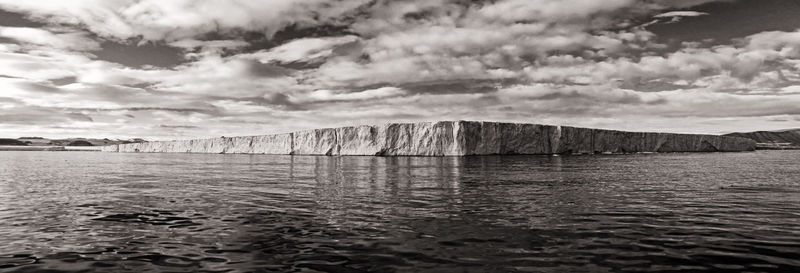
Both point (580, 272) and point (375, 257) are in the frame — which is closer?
point (580, 272)

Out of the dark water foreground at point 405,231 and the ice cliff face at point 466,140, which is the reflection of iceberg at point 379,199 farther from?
the ice cliff face at point 466,140

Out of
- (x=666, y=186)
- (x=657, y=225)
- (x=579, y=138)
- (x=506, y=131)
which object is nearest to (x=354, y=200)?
(x=657, y=225)

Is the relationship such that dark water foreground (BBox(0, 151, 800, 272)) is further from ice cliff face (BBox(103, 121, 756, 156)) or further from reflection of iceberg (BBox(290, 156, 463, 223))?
ice cliff face (BBox(103, 121, 756, 156))

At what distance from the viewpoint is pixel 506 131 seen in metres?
69.4

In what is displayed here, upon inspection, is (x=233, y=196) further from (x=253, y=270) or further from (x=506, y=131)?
(x=506, y=131)

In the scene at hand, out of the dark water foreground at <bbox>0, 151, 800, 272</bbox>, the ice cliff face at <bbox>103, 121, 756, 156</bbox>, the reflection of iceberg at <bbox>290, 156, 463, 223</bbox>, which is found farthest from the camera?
the ice cliff face at <bbox>103, 121, 756, 156</bbox>

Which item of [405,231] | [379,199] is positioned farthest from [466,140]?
[405,231]

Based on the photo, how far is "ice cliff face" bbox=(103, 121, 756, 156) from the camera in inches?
2601

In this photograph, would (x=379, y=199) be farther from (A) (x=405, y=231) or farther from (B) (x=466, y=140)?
(B) (x=466, y=140)

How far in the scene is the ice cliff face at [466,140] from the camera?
217 feet

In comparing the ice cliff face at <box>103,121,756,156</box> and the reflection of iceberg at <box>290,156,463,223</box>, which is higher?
the ice cliff face at <box>103,121,756,156</box>

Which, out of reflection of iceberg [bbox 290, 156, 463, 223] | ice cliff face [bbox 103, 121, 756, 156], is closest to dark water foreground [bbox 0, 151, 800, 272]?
reflection of iceberg [bbox 290, 156, 463, 223]

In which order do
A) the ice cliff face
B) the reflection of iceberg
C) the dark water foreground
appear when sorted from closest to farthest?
1. the dark water foreground
2. the reflection of iceberg
3. the ice cliff face

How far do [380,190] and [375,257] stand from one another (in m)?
10.7
